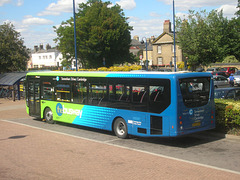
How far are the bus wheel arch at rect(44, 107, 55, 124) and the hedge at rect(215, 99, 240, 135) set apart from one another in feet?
26.6

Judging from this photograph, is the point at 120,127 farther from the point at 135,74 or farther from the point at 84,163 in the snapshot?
the point at 84,163

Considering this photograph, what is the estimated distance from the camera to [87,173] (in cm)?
780

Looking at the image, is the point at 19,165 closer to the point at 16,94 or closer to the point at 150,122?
the point at 150,122

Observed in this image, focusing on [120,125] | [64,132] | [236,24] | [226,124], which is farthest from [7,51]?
[236,24]

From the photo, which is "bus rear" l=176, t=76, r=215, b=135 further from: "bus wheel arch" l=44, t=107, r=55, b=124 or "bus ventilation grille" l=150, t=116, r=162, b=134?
"bus wheel arch" l=44, t=107, r=55, b=124

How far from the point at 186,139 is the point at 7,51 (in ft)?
92.3

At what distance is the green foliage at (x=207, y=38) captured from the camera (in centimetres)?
5181

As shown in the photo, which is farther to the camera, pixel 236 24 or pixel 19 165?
pixel 236 24

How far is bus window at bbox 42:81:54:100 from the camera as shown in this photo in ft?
51.0

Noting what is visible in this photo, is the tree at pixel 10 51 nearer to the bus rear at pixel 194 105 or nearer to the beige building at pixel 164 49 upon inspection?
the bus rear at pixel 194 105

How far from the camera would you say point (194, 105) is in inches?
410

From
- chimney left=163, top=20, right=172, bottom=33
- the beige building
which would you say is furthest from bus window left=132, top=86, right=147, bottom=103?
chimney left=163, top=20, right=172, bottom=33

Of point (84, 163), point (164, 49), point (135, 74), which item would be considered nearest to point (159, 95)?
point (135, 74)

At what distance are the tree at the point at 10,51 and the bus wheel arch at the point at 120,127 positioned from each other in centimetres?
2579
